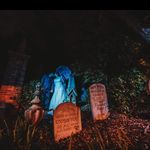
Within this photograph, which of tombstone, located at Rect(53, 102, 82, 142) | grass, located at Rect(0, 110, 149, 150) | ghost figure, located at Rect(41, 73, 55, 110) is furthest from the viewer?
ghost figure, located at Rect(41, 73, 55, 110)

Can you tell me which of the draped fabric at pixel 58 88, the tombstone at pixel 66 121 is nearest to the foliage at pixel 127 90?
the draped fabric at pixel 58 88

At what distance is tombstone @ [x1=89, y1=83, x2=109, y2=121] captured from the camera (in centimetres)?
727

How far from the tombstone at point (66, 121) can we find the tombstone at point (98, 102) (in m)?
0.98

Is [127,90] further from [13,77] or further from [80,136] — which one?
[13,77]

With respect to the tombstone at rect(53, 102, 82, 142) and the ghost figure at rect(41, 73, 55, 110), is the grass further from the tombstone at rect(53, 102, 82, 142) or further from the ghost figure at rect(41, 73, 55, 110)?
the ghost figure at rect(41, 73, 55, 110)

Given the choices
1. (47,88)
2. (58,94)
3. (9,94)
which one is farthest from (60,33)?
(9,94)

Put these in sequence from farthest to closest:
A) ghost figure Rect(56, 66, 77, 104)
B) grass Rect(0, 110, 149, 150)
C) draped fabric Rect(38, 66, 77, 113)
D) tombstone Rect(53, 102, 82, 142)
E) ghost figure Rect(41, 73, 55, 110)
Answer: ghost figure Rect(41, 73, 55, 110) → ghost figure Rect(56, 66, 77, 104) → draped fabric Rect(38, 66, 77, 113) → tombstone Rect(53, 102, 82, 142) → grass Rect(0, 110, 149, 150)

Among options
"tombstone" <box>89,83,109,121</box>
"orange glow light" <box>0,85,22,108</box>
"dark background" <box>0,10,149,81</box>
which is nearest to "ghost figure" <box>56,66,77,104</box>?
"dark background" <box>0,10,149,81</box>

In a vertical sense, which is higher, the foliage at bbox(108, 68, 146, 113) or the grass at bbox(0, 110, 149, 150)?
the foliage at bbox(108, 68, 146, 113)

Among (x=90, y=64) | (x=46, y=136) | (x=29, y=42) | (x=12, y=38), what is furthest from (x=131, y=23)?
(x=46, y=136)

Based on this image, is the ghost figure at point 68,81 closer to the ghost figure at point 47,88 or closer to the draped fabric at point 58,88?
the draped fabric at point 58,88

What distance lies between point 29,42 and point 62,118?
3673 millimetres

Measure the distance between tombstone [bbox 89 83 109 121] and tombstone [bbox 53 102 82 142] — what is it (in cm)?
98

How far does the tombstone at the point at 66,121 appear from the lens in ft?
19.9
